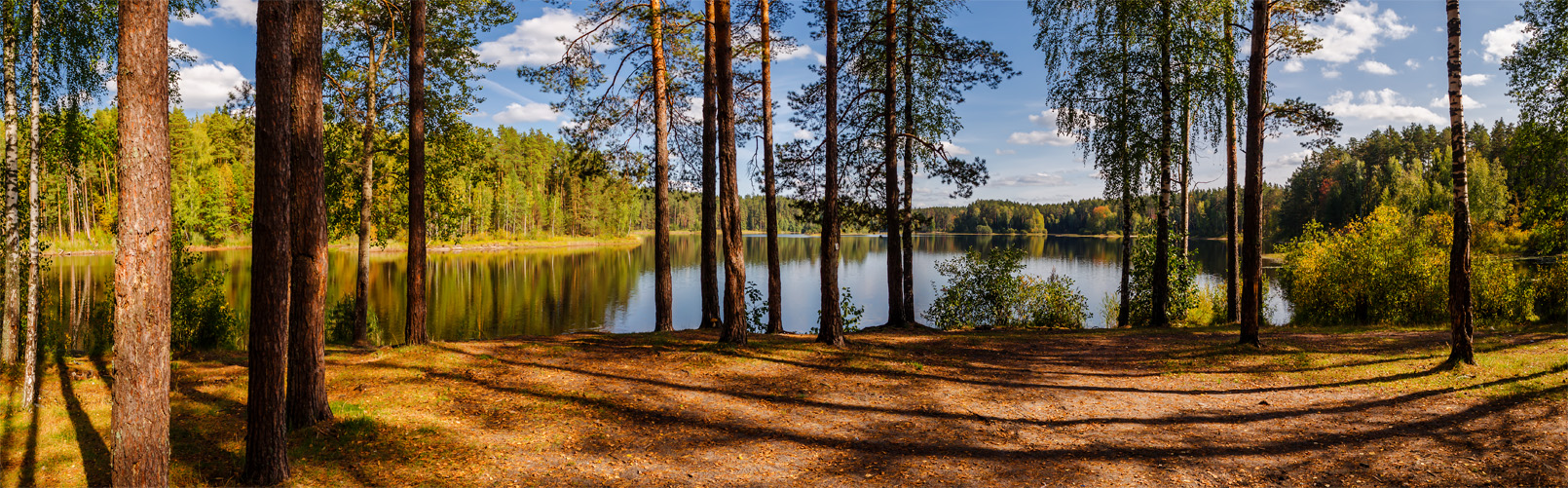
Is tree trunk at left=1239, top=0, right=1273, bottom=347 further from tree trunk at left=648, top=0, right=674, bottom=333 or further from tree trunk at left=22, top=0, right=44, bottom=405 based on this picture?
tree trunk at left=22, top=0, right=44, bottom=405

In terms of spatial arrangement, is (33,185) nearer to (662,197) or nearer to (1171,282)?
(662,197)

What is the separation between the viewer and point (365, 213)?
1352cm

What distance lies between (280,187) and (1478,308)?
84.7ft

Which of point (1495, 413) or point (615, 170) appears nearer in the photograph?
point (1495, 413)

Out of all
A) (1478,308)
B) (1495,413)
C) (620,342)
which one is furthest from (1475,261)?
(620,342)

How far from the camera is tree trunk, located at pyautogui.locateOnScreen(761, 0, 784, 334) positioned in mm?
12375

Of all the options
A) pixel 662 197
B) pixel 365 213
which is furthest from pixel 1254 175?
pixel 365 213

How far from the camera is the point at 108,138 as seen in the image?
31.9ft

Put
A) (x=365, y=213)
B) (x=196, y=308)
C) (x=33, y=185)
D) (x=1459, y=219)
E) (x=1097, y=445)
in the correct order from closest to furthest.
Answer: (x=1097, y=445) < (x=33, y=185) < (x=1459, y=219) < (x=196, y=308) < (x=365, y=213)

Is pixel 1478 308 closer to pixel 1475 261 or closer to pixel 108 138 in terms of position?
pixel 1475 261

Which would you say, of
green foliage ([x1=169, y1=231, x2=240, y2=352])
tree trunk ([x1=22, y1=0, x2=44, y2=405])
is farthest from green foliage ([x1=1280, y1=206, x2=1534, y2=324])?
green foliage ([x1=169, y1=231, x2=240, y2=352])

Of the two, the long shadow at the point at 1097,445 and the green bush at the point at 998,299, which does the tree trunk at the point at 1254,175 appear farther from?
the green bush at the point at 998,299

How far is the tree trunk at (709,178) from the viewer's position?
11805 mm

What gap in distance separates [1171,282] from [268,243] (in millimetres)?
20022
